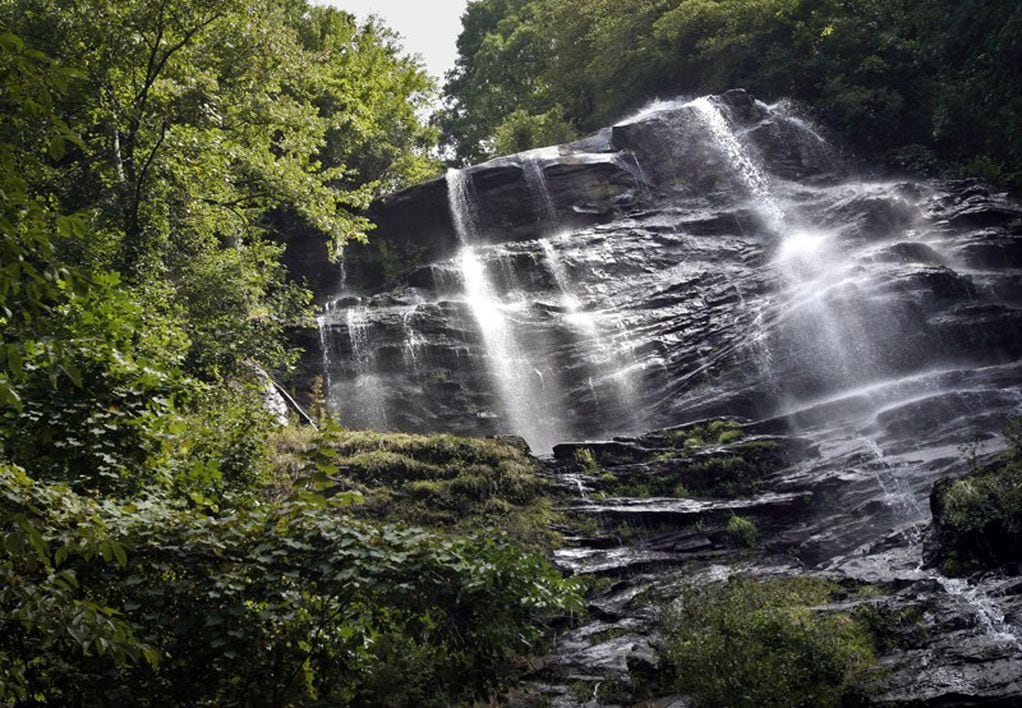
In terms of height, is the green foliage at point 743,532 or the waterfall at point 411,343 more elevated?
the waterfall at point 411,343

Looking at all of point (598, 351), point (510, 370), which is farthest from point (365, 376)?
point (598, 351)

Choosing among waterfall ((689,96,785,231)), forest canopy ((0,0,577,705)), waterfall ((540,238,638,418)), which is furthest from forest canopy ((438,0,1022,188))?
forest canopy ((0,0,577,705))

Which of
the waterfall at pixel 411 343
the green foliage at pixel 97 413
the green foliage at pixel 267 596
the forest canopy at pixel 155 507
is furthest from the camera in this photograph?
the waterfall at pixel 411 343

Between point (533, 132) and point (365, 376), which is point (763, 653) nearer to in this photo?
point (365, 376)

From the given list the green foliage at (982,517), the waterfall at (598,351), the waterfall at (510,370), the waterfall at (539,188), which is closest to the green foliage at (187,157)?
the waterfall at (510,370)

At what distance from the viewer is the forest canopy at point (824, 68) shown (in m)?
19.4

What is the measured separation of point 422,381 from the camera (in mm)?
18422

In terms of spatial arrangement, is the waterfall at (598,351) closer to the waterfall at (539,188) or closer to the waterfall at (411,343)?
the waterfall at (539,188)

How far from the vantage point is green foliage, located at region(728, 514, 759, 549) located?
446 inches

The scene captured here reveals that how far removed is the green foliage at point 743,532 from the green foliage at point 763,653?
2985 millimetres

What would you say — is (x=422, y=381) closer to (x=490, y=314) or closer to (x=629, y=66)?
(x=490, y=314)

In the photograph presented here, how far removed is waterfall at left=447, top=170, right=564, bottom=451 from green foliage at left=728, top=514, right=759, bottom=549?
6220 millimetres

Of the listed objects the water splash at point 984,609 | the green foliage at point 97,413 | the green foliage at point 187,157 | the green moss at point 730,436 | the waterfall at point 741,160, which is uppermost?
the waterfall at point 741,160

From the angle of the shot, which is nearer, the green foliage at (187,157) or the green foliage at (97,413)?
the green foliage at (97,413)
